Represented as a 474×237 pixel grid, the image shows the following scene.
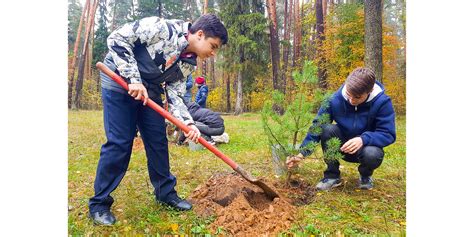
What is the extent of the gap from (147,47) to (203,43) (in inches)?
11.5

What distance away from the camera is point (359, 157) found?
2049mm

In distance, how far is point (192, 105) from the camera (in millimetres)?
3529

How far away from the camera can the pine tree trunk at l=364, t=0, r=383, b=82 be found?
2.54 m

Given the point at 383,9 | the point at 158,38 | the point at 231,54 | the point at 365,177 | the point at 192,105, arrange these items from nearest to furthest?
1. the point at 158,38
2. the point at 365,177
3. the point at 383,9
4. the point at 192,105
5. the point at 231,54

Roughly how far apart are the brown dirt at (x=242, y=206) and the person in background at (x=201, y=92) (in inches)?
62.9

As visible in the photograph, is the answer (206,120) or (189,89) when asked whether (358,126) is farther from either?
(189,89)

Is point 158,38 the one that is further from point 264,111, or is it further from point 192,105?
point 192,105

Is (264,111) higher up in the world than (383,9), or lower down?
lower down

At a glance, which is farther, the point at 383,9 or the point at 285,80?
the point at 285,80

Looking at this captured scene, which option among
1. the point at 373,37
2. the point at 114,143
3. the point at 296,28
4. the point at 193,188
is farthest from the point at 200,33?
the point at 296,28

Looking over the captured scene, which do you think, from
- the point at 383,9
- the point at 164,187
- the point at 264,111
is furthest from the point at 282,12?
the point at 164,187

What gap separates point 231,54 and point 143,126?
2.08 m

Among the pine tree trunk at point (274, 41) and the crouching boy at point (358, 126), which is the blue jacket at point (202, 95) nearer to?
the pine tree trunk at point (274, 41)

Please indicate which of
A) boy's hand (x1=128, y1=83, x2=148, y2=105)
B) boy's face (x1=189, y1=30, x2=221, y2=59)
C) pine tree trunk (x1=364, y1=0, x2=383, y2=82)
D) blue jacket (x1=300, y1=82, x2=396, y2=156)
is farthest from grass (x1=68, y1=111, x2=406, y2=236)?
boy's face (x1=189, y1=30, x2=221, y2=59)
